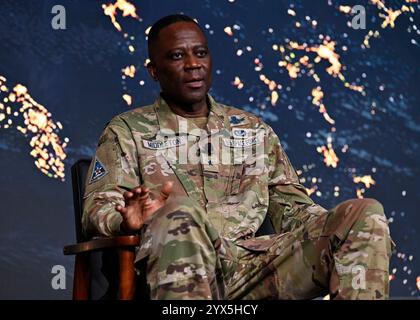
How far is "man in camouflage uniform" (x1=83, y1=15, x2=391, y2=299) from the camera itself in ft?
7.27

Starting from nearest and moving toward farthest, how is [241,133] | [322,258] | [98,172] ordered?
[322,258] < [98,172] < [241,133]

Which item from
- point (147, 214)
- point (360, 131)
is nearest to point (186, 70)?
point (147, 214)

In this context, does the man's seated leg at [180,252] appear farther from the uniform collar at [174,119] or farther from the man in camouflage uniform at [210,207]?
the uniform collar at [174,119]

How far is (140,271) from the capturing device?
235 centimetres

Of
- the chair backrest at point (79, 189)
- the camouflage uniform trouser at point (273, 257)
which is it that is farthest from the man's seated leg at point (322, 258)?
the chair backrest at point (79, 189)

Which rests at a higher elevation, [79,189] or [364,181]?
[364,181]

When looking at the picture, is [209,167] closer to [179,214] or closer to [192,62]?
[192,62]

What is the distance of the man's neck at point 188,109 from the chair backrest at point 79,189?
0.34m

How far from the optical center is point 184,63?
287cm

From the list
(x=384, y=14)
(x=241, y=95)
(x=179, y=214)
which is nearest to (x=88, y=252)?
(x=179, y=214)

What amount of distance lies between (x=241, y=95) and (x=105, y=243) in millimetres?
1957

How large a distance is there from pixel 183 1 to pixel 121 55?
0.40 meters

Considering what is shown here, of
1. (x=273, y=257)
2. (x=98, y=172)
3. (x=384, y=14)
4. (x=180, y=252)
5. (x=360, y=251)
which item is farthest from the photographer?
(x=384, y=14)
